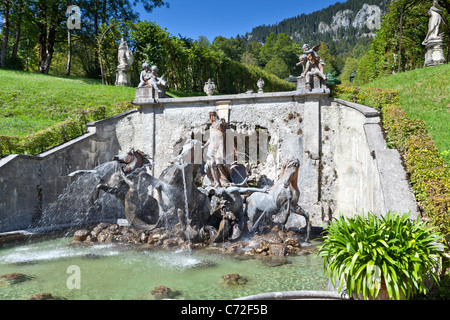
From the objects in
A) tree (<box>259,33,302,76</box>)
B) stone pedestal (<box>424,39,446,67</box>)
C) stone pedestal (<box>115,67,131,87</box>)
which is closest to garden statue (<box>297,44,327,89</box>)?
stone pedestal (<box>424,39,446,67</box>)

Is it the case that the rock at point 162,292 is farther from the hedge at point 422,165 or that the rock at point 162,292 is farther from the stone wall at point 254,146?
the stone wall at point 254,146

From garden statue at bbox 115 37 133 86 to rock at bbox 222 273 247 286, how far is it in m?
18.5

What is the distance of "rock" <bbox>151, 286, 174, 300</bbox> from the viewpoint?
467 cm

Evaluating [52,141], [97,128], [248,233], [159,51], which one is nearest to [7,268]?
[248,233]

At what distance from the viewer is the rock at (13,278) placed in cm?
533

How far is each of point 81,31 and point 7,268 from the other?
2635 cm

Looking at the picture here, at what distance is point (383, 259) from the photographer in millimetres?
3316

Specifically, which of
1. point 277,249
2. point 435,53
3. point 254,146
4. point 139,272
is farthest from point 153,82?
point 435,53

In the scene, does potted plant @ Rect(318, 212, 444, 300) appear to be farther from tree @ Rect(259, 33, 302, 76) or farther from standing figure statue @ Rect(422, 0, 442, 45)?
tree @ Rect(259, 33, 302, 76)

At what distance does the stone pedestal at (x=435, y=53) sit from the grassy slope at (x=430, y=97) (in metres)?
1.66

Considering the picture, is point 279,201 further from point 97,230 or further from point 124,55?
point 124,55

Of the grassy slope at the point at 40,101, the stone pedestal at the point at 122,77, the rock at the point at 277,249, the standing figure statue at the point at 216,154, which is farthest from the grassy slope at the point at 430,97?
the stone pedestal at the point at 122,77

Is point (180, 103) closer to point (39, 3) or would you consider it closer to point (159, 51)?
point (159, 51)

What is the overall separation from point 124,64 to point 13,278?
1782cm
